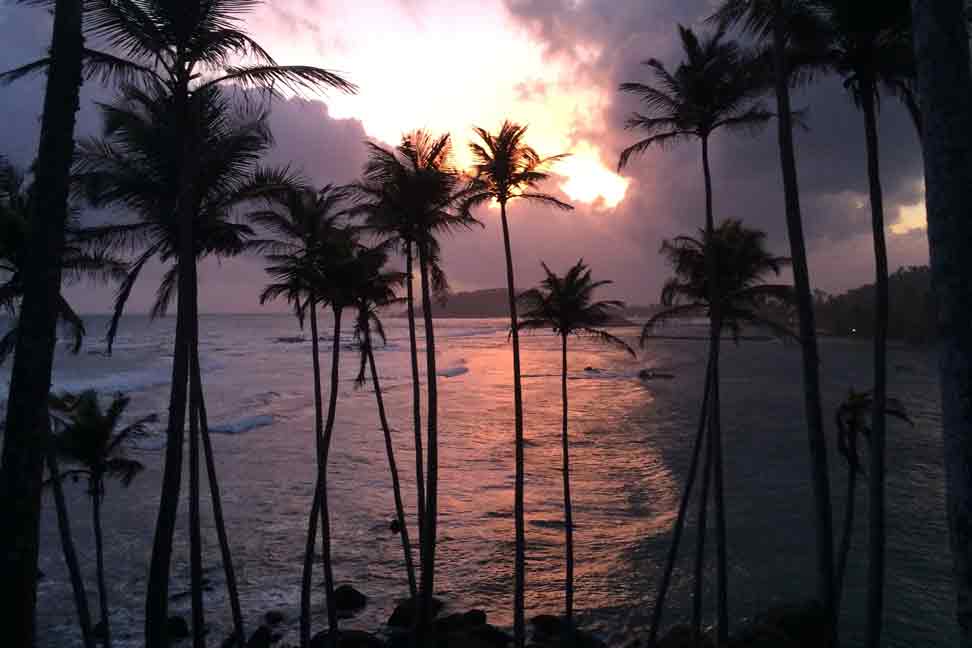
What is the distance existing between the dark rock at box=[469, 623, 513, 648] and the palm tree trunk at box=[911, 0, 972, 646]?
13596mm

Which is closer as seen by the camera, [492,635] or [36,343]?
[36,343]

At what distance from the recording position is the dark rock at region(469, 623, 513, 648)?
15539 millimetres

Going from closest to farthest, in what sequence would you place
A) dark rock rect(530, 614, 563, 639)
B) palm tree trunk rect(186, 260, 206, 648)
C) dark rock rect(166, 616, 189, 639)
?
palm tree trunk rect(186, 260, 206, 648)
dark rock rect(166, 616, 189, 639)
dark rock rect(530, 614, 563, 639)

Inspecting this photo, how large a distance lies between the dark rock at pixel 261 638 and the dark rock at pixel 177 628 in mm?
2294

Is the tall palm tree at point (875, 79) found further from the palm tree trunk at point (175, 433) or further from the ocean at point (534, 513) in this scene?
the palm tree trunk at point (175, 433)

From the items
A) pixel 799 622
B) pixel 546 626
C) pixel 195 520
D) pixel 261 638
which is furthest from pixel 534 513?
pixel 195 520

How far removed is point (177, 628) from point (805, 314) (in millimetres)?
19816

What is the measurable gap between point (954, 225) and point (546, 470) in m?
31.9

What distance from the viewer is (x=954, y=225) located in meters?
4.65

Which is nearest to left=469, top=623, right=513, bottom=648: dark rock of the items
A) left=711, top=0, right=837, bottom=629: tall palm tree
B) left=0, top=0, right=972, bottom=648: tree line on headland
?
left=0, top=0, right=972, bottom=648: tree line on headland

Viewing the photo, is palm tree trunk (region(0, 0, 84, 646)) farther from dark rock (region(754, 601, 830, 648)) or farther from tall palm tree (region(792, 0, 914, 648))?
→ dark rock (region(754, 601, 830, 648))

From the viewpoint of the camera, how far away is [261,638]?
53.3ft

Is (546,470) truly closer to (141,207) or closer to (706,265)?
(706,265)

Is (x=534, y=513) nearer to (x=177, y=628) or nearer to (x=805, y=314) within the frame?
(x=177, y=628)
